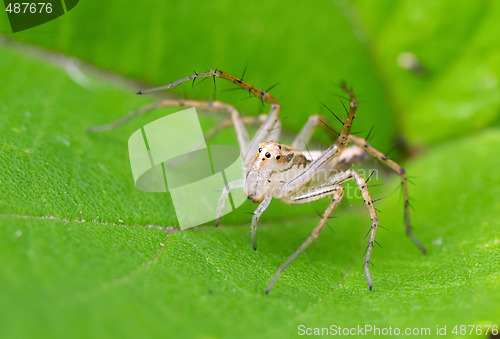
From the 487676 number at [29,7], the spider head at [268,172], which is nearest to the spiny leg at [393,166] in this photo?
the spider head at [268,172]

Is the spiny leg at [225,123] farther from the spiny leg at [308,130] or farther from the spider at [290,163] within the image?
the spiny leg at [308,130]

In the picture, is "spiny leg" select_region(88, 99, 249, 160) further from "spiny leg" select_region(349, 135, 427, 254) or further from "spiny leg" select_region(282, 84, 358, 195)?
"spiny leg" select_region(349, 135, 427, 254)

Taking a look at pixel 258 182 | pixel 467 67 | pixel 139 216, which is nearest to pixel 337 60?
pixel 467 67

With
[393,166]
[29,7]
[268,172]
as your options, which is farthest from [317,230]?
[29,7]

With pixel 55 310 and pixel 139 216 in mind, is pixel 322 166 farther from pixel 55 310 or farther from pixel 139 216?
pixel 55 310

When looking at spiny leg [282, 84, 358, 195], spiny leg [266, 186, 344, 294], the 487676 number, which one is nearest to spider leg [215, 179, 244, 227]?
spiny leg [282, 84, 358, 195]

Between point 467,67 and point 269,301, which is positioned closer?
point 269,301

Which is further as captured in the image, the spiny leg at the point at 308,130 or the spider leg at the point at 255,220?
the spiny leg at the point at 308,130
